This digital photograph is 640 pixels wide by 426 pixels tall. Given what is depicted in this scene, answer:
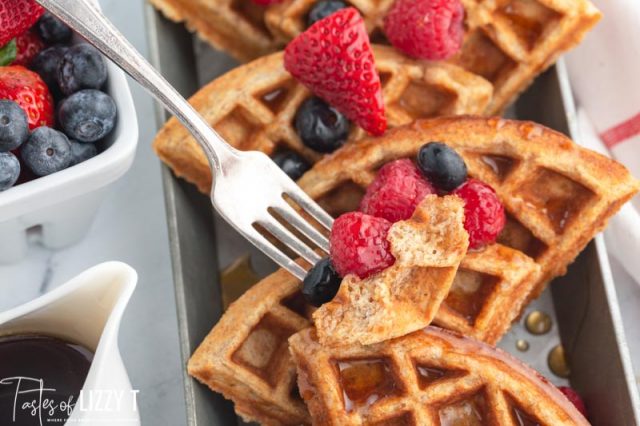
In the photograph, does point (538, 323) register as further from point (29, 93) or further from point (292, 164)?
point (29, 93)

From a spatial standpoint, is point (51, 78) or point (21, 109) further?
point (51, 78)

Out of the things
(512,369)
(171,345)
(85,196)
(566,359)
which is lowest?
(171,345)

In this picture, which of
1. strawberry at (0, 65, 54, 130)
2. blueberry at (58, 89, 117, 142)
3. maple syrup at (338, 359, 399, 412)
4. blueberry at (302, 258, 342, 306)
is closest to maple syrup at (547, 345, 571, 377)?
maple syrup at (338, 359, 399, 412)

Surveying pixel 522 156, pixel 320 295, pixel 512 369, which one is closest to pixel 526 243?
pixel 522 156

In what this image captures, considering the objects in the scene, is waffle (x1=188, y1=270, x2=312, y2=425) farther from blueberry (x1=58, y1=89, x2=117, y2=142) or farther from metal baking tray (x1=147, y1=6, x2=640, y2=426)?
blueberry (x1=58, y1=89, x2=117, y2=142)

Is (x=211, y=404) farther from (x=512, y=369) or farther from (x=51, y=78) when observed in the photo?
(x=51, y=78)

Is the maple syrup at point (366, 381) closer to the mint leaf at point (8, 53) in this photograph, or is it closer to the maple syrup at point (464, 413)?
the maple syrup at point (464, 413)
